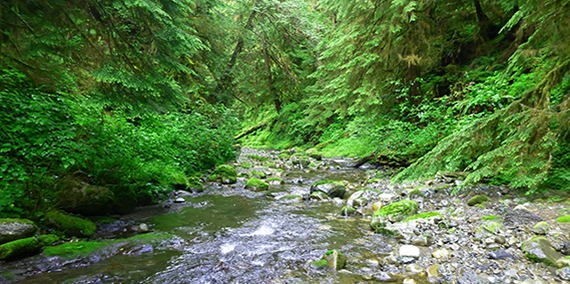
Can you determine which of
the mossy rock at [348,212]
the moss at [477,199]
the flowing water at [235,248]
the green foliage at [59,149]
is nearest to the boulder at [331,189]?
the flowing water at [235,248]

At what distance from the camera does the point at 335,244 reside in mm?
3986

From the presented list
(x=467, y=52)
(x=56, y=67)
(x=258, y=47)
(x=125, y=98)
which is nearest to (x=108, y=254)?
(x=125, y=98)

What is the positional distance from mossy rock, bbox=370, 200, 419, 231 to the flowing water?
0.20 m

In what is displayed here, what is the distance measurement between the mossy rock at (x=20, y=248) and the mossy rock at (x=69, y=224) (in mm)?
477

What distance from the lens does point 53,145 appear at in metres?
3.53

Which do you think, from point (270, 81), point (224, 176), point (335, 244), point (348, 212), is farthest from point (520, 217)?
point (270, 81)

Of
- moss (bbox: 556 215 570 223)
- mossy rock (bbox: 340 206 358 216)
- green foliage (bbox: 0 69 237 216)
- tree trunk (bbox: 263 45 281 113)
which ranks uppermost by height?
tree trunk (bbox: 263 45 281 113)

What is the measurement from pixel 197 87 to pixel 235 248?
8702 mm

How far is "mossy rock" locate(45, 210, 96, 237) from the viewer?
3770 mm

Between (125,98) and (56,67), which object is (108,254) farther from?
(56,67)

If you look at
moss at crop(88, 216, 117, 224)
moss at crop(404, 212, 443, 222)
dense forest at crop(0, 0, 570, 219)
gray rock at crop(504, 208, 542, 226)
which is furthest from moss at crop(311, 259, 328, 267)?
moss at crop(88, 216, 117, 224)

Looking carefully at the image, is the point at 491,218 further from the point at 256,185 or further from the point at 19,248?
the point at 19,248

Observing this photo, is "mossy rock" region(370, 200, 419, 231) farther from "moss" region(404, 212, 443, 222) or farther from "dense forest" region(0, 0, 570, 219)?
"dense forest" region(0, 0, 570, 219)

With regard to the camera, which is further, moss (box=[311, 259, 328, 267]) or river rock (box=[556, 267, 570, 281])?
moss (box=[311, 259, 328, 267])
